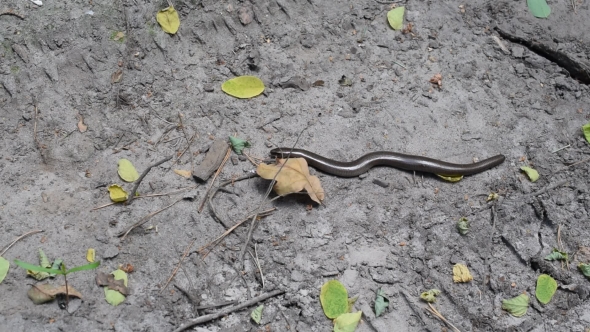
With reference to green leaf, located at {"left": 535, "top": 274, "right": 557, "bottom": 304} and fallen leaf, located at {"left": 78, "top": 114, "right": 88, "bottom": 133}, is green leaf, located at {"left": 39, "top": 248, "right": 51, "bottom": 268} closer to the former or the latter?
fallen leaf, located at {"left": 78, "top": 114, "right": 88, "bottom": 133}

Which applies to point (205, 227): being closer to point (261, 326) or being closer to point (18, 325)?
point (261, 326)

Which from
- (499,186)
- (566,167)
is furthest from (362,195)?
(566,167)

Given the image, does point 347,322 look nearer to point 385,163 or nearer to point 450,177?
point 385,163

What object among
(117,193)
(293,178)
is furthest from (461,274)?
(117,193)

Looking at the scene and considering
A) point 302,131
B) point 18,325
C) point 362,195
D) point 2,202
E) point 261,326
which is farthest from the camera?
point 302,131

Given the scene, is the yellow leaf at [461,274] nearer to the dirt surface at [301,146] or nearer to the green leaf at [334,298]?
the dirt surface at [301,146]

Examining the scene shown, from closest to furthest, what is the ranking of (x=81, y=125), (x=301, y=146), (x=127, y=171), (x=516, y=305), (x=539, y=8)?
(x=516, y=305), (x=127, y=171), (x=81, y=125), (x=301, y=146), (x=539, y=8)
